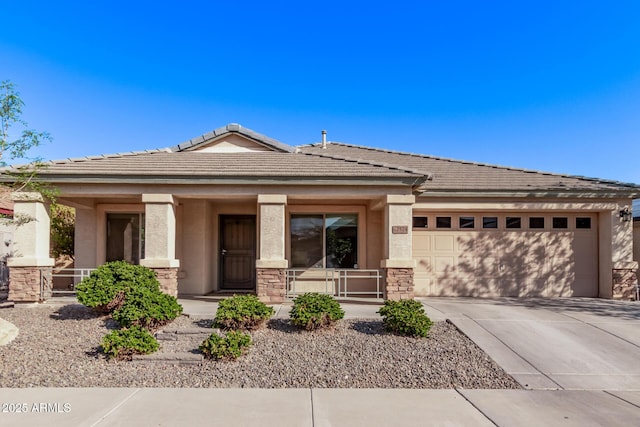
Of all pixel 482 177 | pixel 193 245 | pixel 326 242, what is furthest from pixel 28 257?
pixel 482 177

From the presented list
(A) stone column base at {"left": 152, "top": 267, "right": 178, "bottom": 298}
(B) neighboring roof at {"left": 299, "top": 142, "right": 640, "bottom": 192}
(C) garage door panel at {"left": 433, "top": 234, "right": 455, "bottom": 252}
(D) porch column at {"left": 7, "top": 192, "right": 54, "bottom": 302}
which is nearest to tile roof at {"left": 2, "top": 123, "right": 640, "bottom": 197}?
(B) neighboring roof at {"left": 299, "top": 142, "right": 640, "bottom": 192}

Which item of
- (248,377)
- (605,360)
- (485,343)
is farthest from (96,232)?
(605,360)

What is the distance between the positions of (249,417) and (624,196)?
11.6 metres

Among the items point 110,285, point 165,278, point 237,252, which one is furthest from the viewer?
point 237,252

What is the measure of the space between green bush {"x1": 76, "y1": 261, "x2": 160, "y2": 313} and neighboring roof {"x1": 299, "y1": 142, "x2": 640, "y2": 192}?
18.3 feet

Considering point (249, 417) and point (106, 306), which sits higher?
point (106, 306)

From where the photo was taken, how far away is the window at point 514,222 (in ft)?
37.1

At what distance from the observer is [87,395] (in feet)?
15.6

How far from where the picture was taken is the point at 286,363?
572 centimetres

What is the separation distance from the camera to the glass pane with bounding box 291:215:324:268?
37.1 ft

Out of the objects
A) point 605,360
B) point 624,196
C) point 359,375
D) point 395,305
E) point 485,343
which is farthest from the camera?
point 624,196

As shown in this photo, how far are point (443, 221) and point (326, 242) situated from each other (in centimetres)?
346

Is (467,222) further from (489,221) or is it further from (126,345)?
(126,345)

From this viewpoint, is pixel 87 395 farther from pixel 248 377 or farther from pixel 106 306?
pixel 106 306
